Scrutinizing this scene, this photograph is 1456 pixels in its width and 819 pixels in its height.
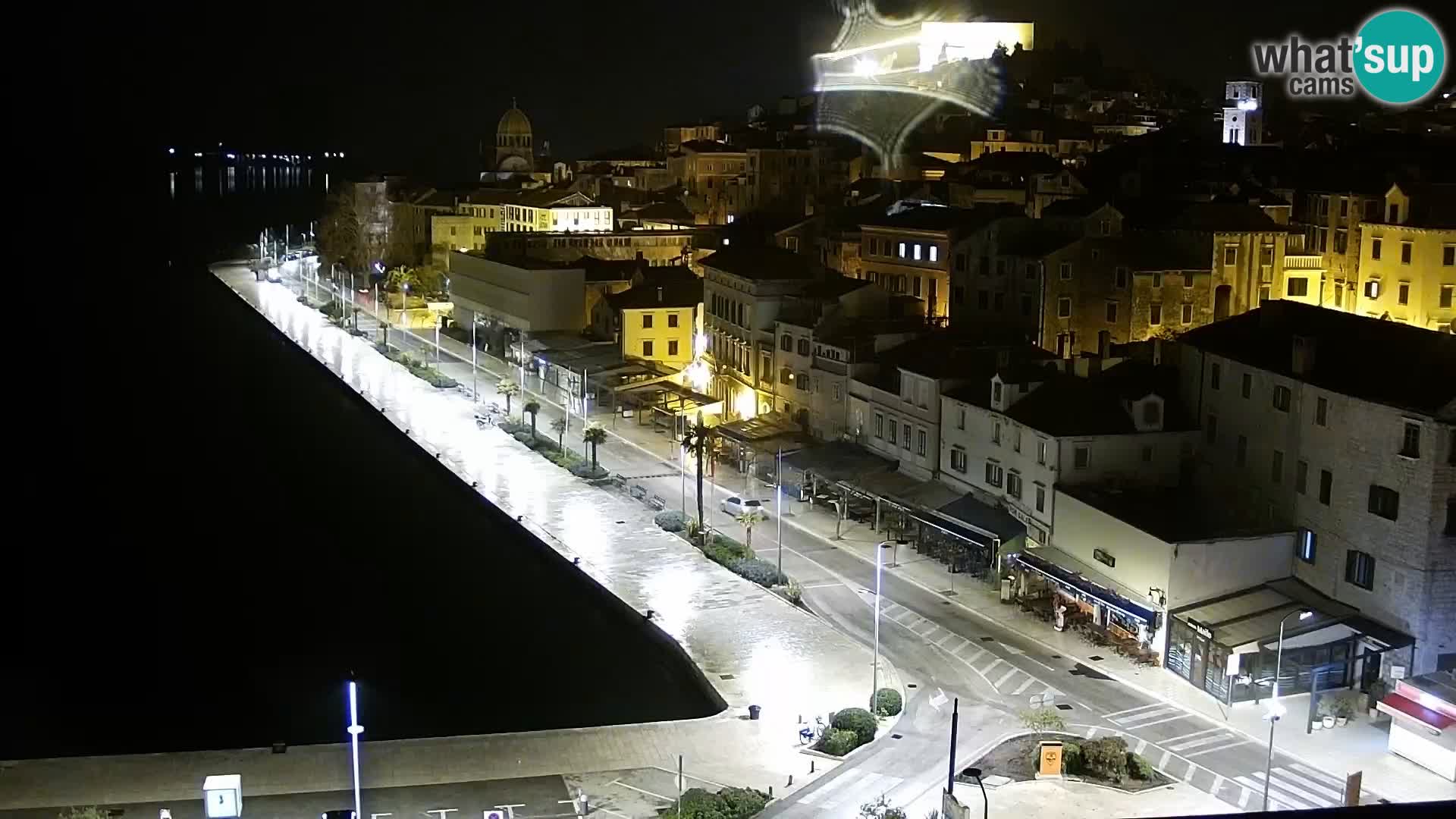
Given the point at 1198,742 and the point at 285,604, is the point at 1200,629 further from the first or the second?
the point at 285,604

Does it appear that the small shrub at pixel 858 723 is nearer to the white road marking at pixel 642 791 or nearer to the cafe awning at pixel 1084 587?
the white road marking at pixel 642 791

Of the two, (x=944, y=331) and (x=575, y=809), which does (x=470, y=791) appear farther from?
(x=944, y=331)

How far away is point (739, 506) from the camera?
128ft

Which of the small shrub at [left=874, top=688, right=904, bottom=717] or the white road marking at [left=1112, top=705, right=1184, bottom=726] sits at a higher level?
the small shrub at [left=874, top=688, right=904, bottom=717]

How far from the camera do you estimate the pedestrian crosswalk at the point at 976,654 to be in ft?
86.1

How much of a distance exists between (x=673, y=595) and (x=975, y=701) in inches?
321

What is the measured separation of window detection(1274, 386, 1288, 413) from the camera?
29.8 metres

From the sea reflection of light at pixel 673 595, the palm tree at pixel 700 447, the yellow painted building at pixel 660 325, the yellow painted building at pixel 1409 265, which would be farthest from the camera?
the yellow painted building at pixel 660 325

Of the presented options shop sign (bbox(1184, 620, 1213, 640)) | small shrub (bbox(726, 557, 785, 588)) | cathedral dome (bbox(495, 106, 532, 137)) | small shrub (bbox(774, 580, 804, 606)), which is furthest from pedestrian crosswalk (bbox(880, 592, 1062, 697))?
cathedral dome (bbox(495, 106, 532, 137))

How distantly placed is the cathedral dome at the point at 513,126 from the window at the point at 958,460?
255 feet

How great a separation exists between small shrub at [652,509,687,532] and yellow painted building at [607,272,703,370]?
18324 millimetres

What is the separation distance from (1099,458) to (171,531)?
25.9 m

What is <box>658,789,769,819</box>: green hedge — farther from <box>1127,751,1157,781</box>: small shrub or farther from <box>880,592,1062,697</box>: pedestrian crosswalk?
<box>880,592,1062,697</box>: pedestrian crosswalk

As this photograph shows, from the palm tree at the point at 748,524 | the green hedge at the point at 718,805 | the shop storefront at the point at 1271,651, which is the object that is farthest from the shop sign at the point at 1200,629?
the palm tree at the point at 748,524
